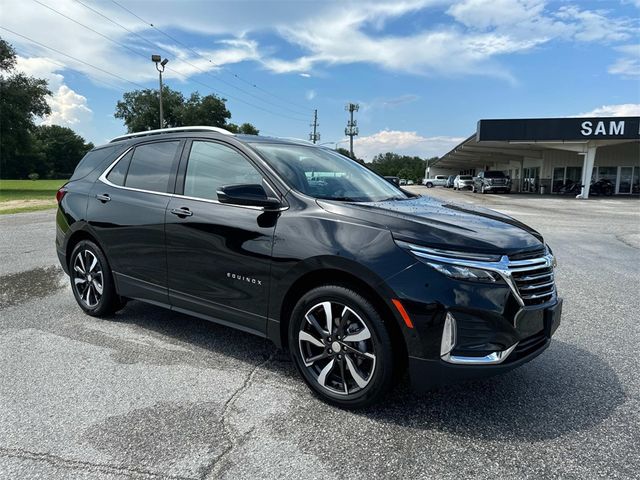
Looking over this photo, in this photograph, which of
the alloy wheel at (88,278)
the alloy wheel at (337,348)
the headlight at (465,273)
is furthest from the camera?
the alloy wheel at (88,278)

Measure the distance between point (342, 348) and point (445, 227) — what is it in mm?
1009

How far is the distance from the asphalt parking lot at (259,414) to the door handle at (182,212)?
1.17 metres

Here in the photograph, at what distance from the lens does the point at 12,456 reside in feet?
8.07

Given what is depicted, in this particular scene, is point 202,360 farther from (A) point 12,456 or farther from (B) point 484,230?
(B) point 484,230

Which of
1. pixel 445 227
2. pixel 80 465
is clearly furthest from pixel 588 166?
pixel 80 465

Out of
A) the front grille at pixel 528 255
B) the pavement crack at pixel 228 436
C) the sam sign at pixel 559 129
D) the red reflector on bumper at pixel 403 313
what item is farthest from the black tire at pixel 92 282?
the sam sign at pixel 559 129

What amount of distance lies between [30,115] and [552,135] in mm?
40335

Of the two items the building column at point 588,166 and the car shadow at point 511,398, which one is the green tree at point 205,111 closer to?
the building column at point 588,166

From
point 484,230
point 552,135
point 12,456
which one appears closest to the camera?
point 12,456

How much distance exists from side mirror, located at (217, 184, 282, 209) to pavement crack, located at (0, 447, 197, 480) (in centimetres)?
173

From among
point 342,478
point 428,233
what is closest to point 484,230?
point 428,233

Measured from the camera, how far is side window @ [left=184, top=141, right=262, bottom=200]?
357 centimetres

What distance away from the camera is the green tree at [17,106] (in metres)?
36.4

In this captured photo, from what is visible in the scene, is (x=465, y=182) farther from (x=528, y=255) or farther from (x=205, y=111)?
(x=528, y=255)
